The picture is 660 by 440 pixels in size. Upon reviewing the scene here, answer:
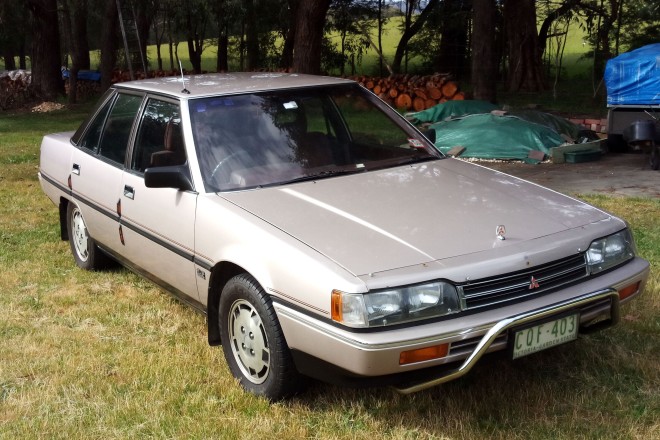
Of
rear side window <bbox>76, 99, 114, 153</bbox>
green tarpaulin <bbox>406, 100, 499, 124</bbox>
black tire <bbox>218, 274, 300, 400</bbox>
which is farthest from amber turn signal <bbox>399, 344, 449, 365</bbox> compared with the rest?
green tarpaulin <bbox>406, 100, 499, 124</bbox>

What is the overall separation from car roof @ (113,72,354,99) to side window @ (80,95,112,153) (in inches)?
11.3

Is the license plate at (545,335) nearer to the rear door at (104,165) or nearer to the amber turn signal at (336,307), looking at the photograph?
the amber turn signal at (336,307)

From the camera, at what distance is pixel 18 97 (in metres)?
25.1

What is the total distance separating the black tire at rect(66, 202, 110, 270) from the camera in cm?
609

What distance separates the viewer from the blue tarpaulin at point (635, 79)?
36.6ft

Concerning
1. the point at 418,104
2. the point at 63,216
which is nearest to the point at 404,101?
the point at 418,104

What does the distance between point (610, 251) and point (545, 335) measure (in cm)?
66

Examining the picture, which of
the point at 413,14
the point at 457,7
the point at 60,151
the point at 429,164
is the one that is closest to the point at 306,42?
the point at 60,151

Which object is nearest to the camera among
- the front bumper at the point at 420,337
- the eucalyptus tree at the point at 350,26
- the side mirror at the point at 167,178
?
the front bumper at the point at 420,337

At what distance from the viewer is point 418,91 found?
19141 millimetres

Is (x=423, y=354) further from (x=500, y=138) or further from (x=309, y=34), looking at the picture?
(x=309, y=34)

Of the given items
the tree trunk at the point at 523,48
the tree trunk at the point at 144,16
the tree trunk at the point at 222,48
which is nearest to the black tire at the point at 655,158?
the tree trunk at the point at 523,48

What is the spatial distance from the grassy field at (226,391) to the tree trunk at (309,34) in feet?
30.3

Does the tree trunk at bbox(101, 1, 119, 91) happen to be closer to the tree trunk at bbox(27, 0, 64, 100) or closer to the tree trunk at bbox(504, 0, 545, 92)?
the tree trunk at bbox(27, 0, 64, 100)
